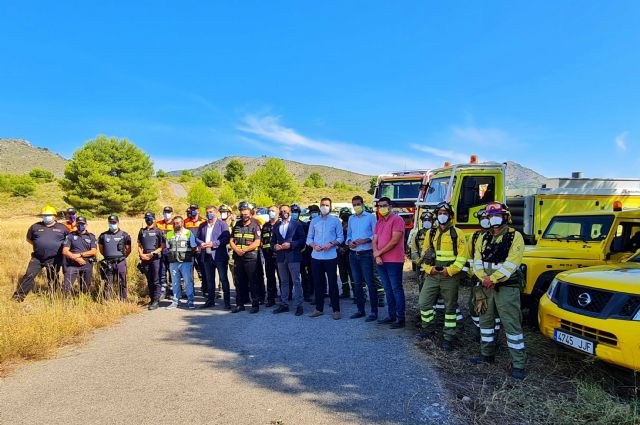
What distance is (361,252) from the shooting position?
20.5 ft

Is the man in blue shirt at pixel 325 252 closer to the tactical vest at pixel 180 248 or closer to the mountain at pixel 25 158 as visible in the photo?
the tactical vest at pixel 180 248

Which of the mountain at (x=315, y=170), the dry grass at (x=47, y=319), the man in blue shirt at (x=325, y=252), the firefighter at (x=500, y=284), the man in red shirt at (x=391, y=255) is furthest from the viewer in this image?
the mountain at (x=315, y=170)

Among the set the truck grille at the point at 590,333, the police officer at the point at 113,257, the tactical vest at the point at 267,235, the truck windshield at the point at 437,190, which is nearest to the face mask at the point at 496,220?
the truck grille at the point at 590,333

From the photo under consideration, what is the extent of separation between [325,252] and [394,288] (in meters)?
1.30

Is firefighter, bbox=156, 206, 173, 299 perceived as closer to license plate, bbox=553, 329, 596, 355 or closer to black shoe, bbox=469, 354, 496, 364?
black shoe, bbox=469, 354, 496, 364

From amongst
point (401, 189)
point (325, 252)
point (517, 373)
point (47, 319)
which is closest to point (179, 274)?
point (47, 319)

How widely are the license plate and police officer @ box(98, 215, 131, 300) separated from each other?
7.03 m

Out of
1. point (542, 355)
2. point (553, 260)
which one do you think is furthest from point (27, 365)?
point (553, 260)

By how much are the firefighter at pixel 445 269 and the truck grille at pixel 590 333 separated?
4.02 ft

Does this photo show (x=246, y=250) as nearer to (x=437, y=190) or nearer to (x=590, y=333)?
(x=590, y=333)

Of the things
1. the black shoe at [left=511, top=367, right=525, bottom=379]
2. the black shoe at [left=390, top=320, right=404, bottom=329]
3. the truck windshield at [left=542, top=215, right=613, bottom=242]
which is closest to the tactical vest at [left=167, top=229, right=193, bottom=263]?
the black shoe at [left=390, top=320, right=404, bottom=329]

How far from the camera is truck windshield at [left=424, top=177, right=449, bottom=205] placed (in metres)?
9.82

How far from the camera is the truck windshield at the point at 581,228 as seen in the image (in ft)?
19.8

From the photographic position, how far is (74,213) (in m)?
8.02
